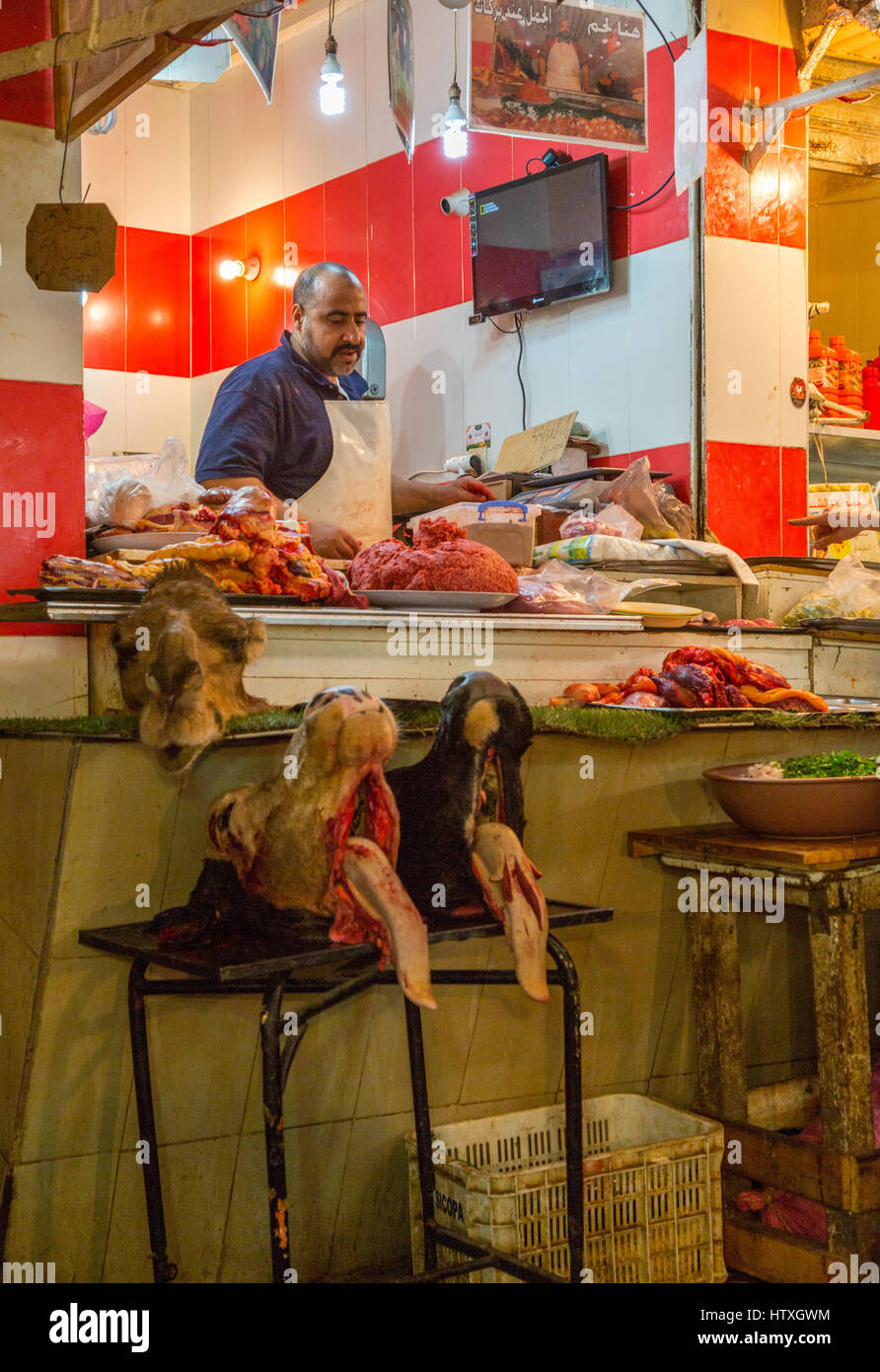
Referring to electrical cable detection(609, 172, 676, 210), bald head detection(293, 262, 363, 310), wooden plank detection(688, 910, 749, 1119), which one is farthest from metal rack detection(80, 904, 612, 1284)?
electrical cable detection(609, 172, 676, 210)

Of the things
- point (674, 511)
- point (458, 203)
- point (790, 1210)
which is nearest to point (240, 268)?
point (458, 203)

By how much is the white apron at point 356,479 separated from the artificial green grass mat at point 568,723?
152 centimetres

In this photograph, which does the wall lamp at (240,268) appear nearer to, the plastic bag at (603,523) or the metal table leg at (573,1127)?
the plastic bag at (603,523)

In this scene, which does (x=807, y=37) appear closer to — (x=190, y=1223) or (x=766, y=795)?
(x=766, y=795)

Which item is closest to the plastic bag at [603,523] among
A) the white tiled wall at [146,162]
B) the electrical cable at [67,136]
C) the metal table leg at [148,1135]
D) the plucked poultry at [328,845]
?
the electrical cable at [67,136]

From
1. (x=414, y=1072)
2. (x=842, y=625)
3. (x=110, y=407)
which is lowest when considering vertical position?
(x=414, y=1072)

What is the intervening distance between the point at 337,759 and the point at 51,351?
1394 mm

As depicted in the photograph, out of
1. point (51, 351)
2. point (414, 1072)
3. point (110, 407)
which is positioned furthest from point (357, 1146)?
point (110, 407)

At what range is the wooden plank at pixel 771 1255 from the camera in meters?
2.84

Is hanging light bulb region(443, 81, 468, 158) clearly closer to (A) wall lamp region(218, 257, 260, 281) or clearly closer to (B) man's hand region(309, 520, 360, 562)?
(B) man's hand region(309, 520, 360, 562)

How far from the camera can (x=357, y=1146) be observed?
2.88 metres

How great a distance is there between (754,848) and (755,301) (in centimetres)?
320
